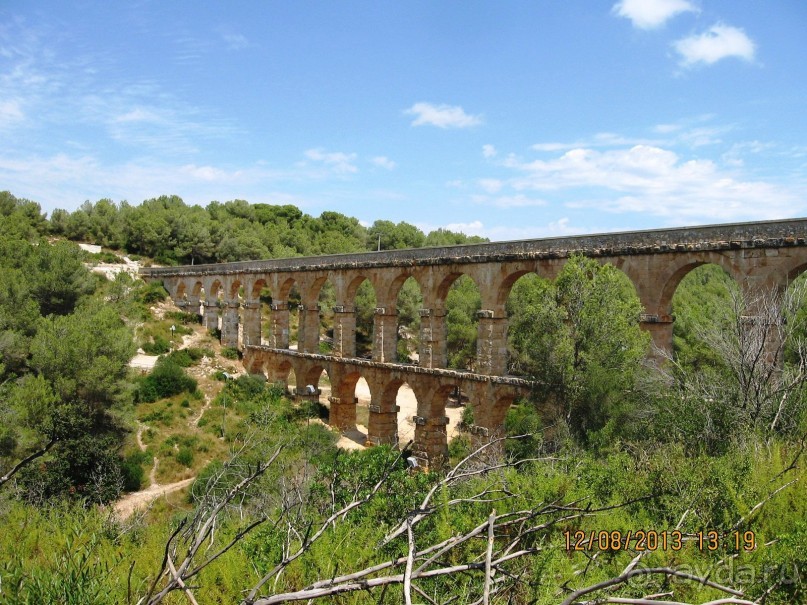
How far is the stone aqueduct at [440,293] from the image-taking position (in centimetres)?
1410

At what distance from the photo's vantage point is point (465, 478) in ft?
39.5

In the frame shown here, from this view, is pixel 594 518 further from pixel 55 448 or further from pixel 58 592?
pixel 55 448

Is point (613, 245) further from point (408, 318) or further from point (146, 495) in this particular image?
point (408, 318)

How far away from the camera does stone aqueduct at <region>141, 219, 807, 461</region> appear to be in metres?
14.1

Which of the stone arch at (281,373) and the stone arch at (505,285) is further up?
the stone arch at (505,285)

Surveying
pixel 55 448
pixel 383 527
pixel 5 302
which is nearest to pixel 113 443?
pixel 55 448

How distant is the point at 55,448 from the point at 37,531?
11321 mm

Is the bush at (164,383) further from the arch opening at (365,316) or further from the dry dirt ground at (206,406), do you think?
the arch opening at (365,316)

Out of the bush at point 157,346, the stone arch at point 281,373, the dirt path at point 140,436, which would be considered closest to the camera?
the dirt path at point 140,436

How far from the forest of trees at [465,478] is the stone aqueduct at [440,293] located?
0.94 metres

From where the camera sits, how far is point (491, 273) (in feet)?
61.8

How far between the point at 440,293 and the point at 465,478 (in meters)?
9.32

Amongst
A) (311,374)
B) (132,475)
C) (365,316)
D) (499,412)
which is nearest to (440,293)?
(499,412)

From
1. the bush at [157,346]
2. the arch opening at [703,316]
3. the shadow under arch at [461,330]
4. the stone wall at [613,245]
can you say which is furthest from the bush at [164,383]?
the arch opening at [703,316]
